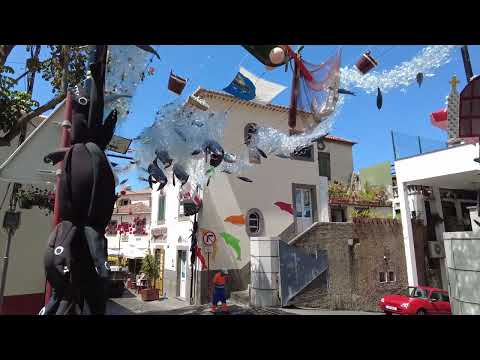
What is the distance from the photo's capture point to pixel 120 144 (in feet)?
19.6

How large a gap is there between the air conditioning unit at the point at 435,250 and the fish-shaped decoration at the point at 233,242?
672 cm

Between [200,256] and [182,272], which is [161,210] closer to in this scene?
[182,272]

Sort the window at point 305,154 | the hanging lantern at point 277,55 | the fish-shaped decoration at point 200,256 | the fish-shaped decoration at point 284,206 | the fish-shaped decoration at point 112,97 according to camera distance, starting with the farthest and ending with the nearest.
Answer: the window at point 305,154 < the fish-shaped decoration at point 284,206 < the fish-shaped decoration at point 200,256 < the hanging lantern at point 277,55 < the fish-shaped decoration at point 112,97

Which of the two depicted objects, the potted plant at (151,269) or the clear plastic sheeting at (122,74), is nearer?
the clear plastic sheeting at (122,74)

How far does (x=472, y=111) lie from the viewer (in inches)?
194

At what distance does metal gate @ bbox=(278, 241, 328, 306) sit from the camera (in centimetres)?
955

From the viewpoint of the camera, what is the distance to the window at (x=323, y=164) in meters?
13.7

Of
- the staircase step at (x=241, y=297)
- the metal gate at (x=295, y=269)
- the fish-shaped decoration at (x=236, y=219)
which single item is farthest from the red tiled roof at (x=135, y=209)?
the metal gate at (x=295, y=269)

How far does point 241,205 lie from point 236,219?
0.52 meters

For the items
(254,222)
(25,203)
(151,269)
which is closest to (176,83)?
(25,203)

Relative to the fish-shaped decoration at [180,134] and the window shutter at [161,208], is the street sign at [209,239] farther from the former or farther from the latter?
the fish-shaped decoration at [180,134]
